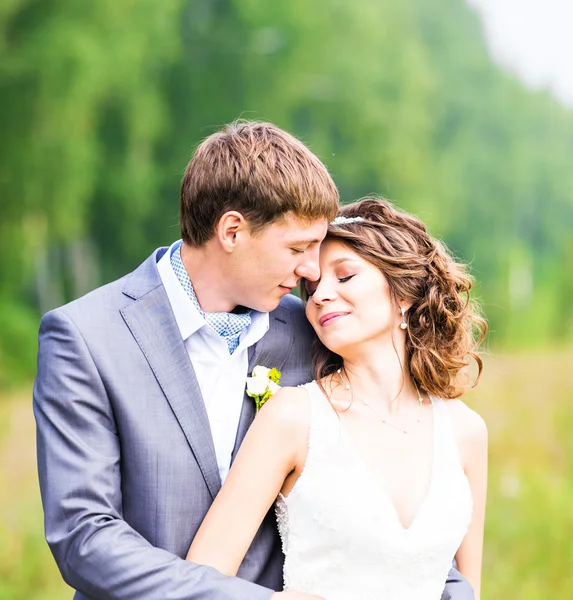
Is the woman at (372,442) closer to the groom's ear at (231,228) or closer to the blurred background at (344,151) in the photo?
the groom's ear at (231,228)

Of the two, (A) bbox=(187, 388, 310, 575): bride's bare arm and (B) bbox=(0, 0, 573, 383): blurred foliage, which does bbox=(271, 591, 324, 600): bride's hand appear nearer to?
(A) bbox=(187, 388, 310, 575): bride's bare arm

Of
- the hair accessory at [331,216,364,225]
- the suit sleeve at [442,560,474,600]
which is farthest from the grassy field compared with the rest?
the hair accessory at [331,216,364,225]

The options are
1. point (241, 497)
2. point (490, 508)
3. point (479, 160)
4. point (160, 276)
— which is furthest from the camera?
point (479, 160)

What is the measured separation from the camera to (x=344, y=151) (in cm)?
639

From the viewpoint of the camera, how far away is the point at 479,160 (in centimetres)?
665

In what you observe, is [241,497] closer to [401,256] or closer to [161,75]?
[401,256]

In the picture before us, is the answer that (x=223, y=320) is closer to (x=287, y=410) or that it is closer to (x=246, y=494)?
(x=287, y=410)

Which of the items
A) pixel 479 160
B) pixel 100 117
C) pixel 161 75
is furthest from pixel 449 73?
pixel 100 117

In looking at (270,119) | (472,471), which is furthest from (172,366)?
(270,119)

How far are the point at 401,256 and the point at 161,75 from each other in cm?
433

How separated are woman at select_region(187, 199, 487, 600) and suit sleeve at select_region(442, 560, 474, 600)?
0.28ft

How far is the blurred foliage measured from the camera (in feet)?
20.0

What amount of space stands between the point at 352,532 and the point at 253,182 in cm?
101

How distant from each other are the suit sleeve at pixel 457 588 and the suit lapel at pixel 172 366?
2.46 feet
